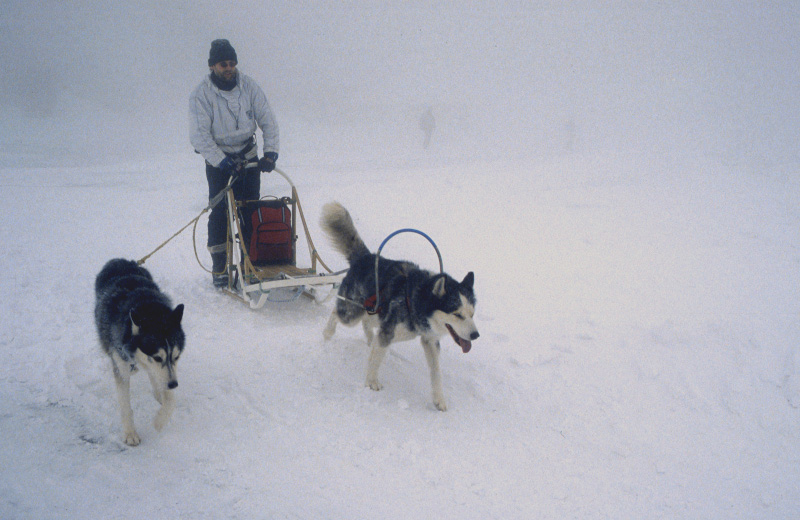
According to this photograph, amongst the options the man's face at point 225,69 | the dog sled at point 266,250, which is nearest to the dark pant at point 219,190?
the dog sled at point 266,250

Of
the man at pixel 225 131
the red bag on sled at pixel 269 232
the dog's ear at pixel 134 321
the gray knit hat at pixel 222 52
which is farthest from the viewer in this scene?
the red bag on sled at pixel 269 232

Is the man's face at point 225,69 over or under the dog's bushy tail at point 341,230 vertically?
over

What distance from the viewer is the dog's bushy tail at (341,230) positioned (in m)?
3.71

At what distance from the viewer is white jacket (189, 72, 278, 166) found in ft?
13.7

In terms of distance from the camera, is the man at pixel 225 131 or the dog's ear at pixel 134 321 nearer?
the dog's ear at pixel 134 321

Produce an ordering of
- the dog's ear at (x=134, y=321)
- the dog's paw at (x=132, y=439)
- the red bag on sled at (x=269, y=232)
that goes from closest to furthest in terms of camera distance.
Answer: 1. the dog's ear at (x=134, y=321)
2. the dog's paw at (x=132, y=439)
3. the red bag on sled at (x=269, y=232)

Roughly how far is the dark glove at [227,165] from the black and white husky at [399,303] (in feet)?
3.82

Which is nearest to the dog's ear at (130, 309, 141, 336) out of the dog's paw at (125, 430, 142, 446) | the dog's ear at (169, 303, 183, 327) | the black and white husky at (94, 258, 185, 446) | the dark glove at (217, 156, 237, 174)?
the black and white husky at (94, 258, 185, 446)

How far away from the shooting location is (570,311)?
4559 mm

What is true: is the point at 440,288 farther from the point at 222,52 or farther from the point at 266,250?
the point at 222,52

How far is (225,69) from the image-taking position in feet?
13.4

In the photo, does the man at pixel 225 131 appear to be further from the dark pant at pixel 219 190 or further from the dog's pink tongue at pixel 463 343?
the dog's pink tongue at pixel 463 343

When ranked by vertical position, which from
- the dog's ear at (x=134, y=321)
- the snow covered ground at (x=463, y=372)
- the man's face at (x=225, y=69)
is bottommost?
the snow covered ground at (x=463, y=372)

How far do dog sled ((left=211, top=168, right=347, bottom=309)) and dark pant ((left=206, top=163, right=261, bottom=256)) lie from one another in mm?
173
